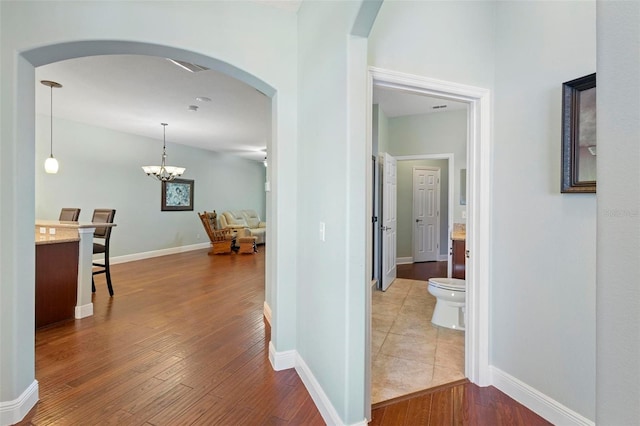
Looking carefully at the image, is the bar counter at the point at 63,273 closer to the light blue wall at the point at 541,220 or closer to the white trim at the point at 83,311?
the white trim at the point at 83,311

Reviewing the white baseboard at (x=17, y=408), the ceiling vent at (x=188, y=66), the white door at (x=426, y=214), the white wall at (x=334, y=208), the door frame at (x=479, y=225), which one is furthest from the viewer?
the white door at (x=426, y=214)

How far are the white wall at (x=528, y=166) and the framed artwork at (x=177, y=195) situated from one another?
6736 millimetres

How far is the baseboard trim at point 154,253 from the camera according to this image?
613 centimetres

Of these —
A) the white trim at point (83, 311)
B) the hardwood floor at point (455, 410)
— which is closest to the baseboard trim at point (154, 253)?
the white trim at point (83, 311)

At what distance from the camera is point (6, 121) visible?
1.65 metres

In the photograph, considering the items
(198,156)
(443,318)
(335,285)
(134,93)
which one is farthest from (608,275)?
(198,156)

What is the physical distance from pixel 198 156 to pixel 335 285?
744cm

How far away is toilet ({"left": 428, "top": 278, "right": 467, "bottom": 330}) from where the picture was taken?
2.89 meters

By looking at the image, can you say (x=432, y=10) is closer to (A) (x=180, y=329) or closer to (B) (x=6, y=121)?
(B) (x=6, y=121)

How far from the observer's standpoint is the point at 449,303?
300 centimetres

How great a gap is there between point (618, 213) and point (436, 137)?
15.9ft

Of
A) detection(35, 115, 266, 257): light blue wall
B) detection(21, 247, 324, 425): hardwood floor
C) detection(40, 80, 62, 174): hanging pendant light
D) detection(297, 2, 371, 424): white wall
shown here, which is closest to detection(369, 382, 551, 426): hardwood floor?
detection(297, 2, 371, 424): white wall

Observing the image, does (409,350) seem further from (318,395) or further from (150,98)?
(150,98)

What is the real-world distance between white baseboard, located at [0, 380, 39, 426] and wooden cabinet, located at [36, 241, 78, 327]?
1494 mm
